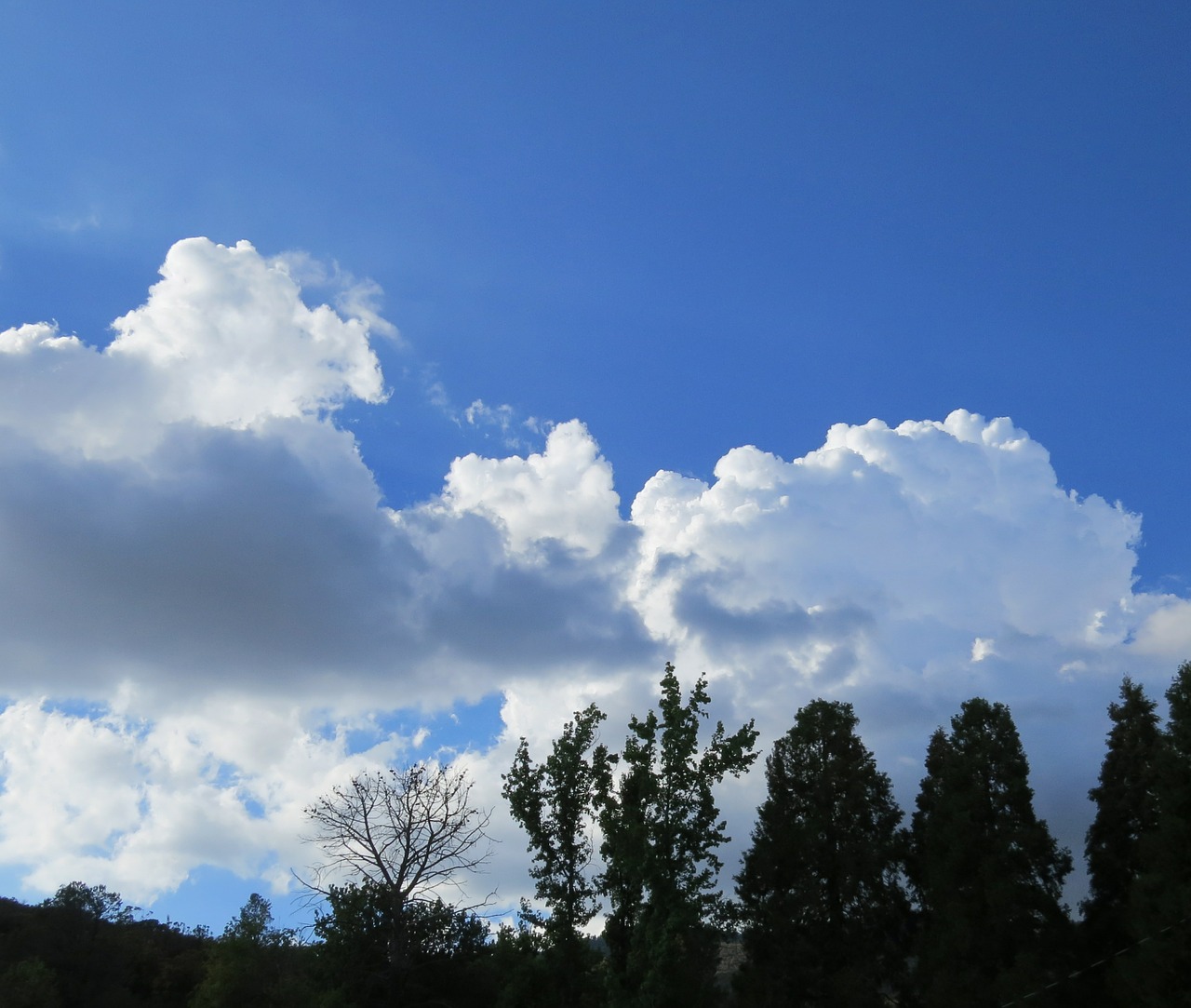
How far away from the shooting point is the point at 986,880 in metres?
35.7

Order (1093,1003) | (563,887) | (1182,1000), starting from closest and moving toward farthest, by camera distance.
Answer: (1182,1000) → (1093,1003) → (563,887)

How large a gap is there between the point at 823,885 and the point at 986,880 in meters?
7.28

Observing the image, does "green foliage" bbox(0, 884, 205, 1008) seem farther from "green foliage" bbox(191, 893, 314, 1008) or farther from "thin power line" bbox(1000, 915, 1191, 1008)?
"thin power line" bbox(1000, 915, 1191, 1008)

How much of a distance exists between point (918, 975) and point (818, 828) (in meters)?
6.56

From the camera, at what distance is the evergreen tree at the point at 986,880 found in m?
34.8

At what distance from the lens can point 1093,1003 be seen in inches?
1332

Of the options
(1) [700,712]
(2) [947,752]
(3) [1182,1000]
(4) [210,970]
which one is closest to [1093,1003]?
(3) [1182,1000]

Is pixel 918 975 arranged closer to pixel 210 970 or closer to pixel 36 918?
pixel 210 970

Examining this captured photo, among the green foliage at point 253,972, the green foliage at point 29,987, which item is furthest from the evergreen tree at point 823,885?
the green foliage at point 29,987

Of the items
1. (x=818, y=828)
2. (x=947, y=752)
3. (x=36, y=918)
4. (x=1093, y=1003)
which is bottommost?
(x=1093, y=1003)

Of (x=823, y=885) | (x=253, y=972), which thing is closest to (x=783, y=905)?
(x=823, y=885)

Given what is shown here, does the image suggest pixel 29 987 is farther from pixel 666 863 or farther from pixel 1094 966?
pixel 1094 966

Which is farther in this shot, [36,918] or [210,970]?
[36,918]

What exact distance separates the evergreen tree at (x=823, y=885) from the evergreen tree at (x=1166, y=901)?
9.38 meters
